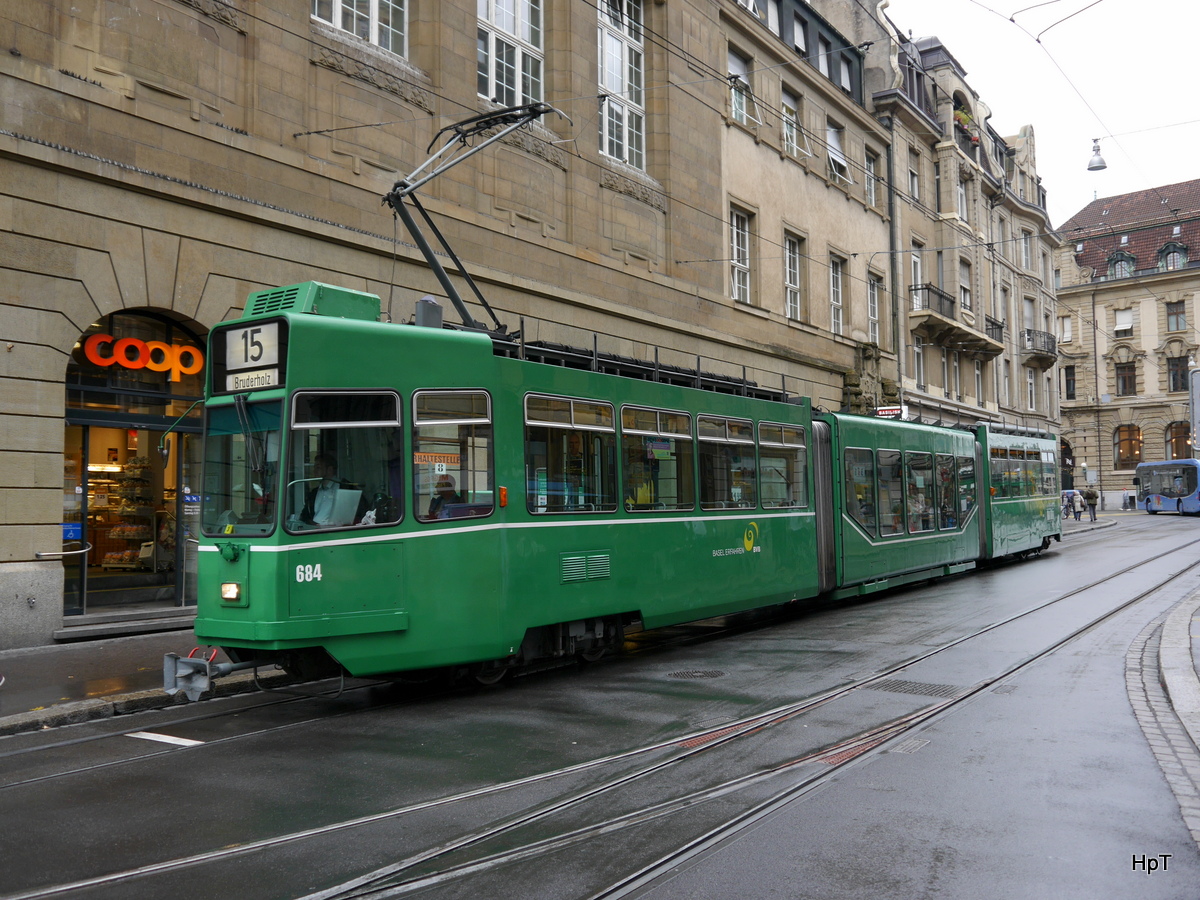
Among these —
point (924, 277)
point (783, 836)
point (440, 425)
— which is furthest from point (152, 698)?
point (924, 277)

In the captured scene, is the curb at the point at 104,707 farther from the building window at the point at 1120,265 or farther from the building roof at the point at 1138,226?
the building window at the point at 1120,265

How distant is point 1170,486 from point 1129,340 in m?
20.6

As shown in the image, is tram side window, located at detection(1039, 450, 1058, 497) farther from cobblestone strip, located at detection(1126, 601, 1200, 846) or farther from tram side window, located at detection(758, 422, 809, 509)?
cobblestone strip, located at detection(1126, 601, 1200, 846)

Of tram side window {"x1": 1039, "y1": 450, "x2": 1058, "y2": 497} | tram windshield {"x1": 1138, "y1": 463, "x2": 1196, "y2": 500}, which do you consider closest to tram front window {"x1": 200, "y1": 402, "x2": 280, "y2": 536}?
tram side window {"x1": 1039, "y1": 450, "x2": 1058, "y2": 497}

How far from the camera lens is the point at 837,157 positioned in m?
31.2

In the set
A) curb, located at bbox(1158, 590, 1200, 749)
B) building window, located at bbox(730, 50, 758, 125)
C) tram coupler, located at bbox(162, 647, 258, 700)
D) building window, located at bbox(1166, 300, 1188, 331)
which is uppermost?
building window, located at bbox(1166, 300, 1188, 331)

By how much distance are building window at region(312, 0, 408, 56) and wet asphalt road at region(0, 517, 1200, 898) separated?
10829 mm

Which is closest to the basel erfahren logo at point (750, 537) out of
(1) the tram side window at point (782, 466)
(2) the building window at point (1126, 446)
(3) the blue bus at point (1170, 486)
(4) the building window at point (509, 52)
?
(1) the tram side window at point (782, 466)

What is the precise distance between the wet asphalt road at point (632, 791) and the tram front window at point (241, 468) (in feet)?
5.15

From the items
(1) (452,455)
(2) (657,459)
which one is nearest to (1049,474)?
(2) (657,459)

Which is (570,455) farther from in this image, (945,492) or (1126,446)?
(1126,446)

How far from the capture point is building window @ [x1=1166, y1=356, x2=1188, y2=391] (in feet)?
226

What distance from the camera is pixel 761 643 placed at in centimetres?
1179

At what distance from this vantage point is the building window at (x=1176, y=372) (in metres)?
68.8
